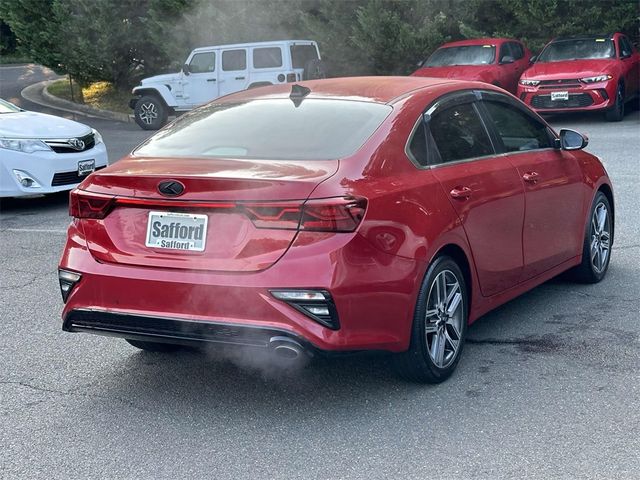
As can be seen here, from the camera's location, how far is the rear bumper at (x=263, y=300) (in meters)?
4.48

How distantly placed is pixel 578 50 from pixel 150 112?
29.2 feet

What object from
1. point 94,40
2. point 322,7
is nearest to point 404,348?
point 322,7

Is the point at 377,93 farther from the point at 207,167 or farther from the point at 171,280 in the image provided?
the point at 171,280

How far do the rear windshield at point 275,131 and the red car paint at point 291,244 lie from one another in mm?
103

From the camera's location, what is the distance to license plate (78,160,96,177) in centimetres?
1120

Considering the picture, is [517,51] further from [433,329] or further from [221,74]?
[433,329]

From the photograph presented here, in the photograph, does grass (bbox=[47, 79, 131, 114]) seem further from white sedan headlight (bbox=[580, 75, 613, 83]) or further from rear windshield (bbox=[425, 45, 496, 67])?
white sedan headlight (bbox=[580, 75, 613, 83])

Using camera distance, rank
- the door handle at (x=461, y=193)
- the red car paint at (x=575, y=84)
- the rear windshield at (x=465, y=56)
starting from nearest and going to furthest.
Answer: the door handle at (x=461, y=193) → the red car paint at (x=575, y=84) → the rear windshield at (x=465, y=56)

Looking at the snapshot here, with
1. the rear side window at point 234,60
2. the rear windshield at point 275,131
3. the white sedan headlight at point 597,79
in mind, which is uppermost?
the rear windshield at point 275,131

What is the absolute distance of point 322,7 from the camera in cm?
2458

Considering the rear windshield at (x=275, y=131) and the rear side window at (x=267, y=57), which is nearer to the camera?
the rear windshield at (x=275, y=131)

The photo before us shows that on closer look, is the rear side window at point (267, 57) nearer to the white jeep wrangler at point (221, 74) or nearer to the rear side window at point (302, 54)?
the white jeep wrangler at point (221, 74)

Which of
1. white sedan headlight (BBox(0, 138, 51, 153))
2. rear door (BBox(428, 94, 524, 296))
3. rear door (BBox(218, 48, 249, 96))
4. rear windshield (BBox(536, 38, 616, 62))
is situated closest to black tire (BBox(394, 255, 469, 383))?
rear door (BBox(428, 94, 524, 296))

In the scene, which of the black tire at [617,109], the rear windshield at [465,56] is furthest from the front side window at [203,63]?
the black tire at [617,109]
